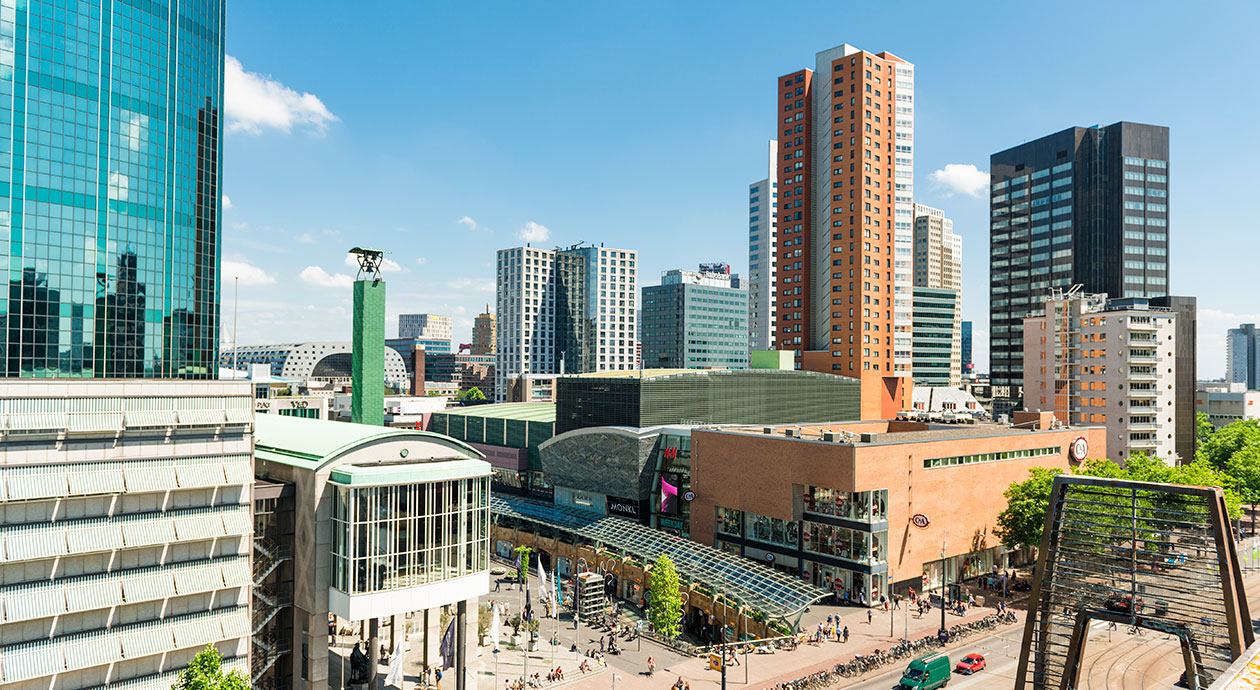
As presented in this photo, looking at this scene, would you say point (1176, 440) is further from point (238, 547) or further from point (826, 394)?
point (238, 547)

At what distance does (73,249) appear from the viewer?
95.2 meters

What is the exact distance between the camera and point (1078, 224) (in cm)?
18212

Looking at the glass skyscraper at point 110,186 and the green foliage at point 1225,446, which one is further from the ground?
the glass skyscraper at point 110,186

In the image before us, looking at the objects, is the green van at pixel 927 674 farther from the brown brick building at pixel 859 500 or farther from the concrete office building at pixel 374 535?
the concrete office building at pixel 374 535

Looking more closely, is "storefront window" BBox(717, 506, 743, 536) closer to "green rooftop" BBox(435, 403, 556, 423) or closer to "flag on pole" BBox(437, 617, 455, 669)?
"green rooftop" BBox(435, 403, 556, 423)

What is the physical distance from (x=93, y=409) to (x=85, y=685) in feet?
47.4

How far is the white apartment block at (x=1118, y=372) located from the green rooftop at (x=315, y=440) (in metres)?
104

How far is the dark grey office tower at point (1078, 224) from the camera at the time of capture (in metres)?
175

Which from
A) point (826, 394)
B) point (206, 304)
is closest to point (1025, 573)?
point (826, 394)

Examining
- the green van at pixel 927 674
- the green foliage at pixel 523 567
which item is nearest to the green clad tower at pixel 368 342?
the green foliage at pixel 523 567

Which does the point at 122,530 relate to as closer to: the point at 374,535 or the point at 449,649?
the point at 374,535

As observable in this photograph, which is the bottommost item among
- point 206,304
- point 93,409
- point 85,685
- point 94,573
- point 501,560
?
point 501,560

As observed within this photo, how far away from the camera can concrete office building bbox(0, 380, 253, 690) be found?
37812 millimetres

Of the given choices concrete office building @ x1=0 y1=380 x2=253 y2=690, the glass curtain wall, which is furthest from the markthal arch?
concrete office building @ x1=0 y1=380 x2=253 y2=690
